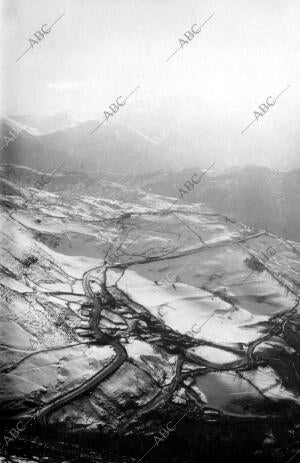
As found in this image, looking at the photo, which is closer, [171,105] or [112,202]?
[112,202]

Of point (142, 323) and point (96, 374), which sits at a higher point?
point (142, 323)

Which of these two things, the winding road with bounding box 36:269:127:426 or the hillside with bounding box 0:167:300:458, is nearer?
the winding road with bounding box 36:269:127:426

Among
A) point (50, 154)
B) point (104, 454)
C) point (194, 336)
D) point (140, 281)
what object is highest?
point (50, 154)

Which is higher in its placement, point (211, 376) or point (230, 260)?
point (230, 260)

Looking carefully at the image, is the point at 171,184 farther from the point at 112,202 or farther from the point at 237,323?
the point at 237,323

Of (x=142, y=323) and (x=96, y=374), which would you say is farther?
(x=142, y=323)

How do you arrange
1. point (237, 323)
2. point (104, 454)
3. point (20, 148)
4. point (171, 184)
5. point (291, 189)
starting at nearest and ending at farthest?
point (104, 454) < point (237, 323) < point (291, 189) < point (171, 184) < point (20, 148)

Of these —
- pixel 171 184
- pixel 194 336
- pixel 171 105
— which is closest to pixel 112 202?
pixel 171 184

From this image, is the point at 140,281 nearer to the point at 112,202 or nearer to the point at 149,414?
the point at 149,414

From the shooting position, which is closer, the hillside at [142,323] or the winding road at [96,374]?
the winding road at [96,374]

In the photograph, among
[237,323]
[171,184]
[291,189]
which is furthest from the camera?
[171,184]

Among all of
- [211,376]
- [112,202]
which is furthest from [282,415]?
[112,202]
